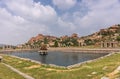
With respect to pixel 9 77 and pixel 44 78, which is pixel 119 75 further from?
pixel 9 77

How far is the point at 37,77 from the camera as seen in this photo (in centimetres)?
4431

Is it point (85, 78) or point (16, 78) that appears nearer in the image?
point (85, 78)

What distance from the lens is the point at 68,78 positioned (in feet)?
130

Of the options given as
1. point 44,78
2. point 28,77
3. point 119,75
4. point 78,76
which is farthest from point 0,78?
point 119,75

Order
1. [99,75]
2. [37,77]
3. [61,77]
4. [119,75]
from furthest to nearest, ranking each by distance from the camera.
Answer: [37,77], [61,77], [99,75], [119,75]

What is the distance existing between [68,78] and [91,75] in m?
3.54

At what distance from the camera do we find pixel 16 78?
44.4 metres

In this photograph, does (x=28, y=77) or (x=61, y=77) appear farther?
(x=28, y=77)

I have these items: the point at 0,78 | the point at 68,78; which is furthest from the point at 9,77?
the point at 68,78

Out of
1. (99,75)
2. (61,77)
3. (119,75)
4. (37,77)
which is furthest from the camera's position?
(37,77)

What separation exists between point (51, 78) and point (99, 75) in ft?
28.2

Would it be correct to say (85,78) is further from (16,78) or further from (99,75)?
(16,78)

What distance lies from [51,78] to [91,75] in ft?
23.1

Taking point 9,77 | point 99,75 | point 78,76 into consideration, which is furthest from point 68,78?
point 9,77
